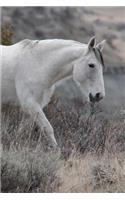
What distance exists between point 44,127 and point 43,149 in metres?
0.67

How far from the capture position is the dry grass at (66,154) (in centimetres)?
794

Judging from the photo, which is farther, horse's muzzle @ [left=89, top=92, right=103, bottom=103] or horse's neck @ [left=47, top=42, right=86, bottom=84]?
horse's neck @ [left=47, top=42, right=86, bottom=84]

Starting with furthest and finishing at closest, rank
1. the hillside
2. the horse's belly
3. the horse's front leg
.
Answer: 1. the hillside
2. the horse's belly
3. the horse's front leg

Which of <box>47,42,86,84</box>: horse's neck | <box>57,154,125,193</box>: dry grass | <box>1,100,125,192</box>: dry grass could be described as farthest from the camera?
<box>47,42,86,84</box>: horse's neck

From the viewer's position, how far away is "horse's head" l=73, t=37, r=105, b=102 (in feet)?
31.7

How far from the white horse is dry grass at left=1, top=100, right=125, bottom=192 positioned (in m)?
0.32

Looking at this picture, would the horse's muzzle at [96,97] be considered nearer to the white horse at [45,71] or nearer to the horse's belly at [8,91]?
the white horse at [45,71]

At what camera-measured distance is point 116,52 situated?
31.1m

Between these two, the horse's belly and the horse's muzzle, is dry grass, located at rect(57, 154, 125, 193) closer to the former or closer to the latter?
the horse's muzzle

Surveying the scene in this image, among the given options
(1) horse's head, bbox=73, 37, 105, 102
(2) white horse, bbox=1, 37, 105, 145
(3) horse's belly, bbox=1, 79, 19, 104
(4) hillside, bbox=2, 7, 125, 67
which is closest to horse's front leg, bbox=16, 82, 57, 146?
(2) white horse, bbox=1, 37, 105, 145

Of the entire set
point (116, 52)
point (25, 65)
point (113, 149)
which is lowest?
point (116, 52)

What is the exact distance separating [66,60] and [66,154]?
62.1 inches
